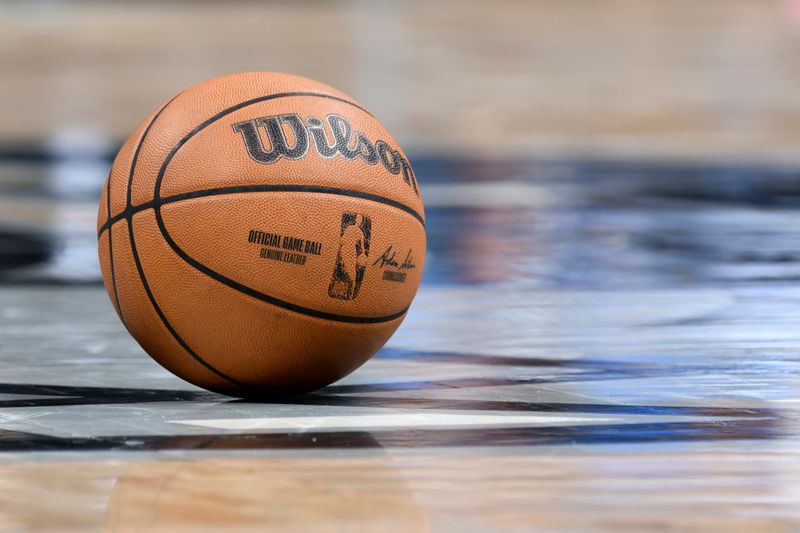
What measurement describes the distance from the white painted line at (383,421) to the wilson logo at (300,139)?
2.16 feet

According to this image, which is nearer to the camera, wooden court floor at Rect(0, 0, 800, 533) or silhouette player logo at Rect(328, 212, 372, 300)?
wooden court floor at Rect(0, 0, 800, 533)

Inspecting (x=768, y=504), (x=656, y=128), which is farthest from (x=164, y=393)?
(x=656, y=128)

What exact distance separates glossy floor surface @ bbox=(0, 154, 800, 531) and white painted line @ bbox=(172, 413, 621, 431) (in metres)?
0.01

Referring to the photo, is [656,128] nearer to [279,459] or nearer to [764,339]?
[764,339]

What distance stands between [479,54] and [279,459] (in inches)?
729

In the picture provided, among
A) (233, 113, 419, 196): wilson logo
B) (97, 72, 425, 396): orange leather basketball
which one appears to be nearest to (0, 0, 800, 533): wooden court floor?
(97, 72, 425, 396): orange leather basketball

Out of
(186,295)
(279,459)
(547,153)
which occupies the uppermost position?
(547,153)

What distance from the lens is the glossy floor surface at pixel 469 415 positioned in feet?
9.90

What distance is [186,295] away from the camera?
12.6 ft

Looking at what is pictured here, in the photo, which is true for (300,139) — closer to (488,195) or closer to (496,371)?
(496,371)

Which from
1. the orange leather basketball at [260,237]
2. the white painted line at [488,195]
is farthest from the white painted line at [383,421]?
the white painted line at [488,195]

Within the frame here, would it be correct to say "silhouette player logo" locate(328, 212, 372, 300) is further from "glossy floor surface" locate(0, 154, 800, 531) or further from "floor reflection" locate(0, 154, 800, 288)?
"floor reflection" locate(0, 154, 800, 288)

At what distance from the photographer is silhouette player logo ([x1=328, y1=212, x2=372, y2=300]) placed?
3840 millimetres

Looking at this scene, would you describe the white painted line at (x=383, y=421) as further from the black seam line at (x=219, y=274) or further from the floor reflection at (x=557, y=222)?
the floor reflection at (x=557, y=222)
